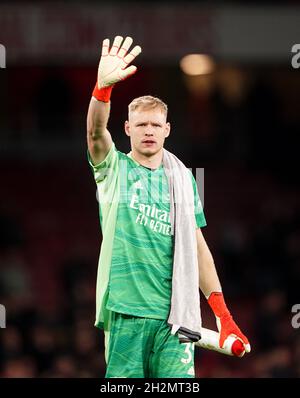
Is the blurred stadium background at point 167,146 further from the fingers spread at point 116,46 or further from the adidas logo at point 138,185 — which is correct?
the fingers spread at point 116,46

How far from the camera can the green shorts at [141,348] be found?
4.94 metres

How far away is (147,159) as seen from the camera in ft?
16.4

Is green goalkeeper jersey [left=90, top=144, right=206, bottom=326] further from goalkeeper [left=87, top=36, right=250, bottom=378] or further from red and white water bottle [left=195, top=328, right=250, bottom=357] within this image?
red and white water bottle [left=195, top=328, right=250, bottom=357]

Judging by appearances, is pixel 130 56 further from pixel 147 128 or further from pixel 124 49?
pixel 147 128

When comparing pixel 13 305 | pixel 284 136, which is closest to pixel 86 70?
pixel 284 136

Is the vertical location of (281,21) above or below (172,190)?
above

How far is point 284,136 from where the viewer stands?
1602 centimetres

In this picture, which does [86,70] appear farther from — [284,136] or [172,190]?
[172,190]

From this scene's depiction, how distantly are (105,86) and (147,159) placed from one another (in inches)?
16.4

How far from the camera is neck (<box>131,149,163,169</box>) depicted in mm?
4992

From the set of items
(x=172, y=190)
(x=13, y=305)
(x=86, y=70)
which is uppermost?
(x=86, y=70)

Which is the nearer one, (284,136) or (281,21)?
(281,21)

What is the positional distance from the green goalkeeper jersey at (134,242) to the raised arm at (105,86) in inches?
3.3
